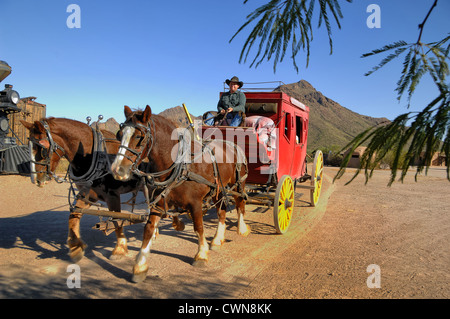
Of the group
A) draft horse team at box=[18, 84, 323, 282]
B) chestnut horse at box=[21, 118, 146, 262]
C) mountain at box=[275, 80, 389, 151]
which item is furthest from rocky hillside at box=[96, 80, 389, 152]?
chestnut horse at box=[21, 118, 146, 262]

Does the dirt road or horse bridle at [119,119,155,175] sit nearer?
horse bridle at [119,119,155,175]

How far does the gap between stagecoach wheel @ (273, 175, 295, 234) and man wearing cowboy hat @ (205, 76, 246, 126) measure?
1.53 metres

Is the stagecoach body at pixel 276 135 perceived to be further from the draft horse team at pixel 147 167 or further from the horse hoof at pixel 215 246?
the horse hoof at pixel 215 246

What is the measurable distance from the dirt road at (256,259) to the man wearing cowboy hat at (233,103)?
2.32 m

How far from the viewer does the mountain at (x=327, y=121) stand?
49969 mm

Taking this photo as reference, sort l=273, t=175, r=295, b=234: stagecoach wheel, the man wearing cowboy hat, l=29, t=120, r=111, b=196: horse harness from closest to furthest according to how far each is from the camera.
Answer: l=29, t=120, r=111, b=196: horse harness < l=273, t=175, r=295, b=234: stagecoach wheel < the man wearing cowboy hat

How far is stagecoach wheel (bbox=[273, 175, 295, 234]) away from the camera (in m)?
5.51

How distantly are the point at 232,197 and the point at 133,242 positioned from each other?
6.59 feet

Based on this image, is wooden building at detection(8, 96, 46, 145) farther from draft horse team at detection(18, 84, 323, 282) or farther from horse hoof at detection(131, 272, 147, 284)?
horse hoof at detection(131, 272, 147, 284)

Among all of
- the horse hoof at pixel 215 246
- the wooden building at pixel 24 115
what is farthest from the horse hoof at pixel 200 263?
the wooden building at pixel 24 115

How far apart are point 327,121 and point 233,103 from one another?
228ft

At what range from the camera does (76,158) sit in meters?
4.14

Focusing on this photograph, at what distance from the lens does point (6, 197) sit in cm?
896
